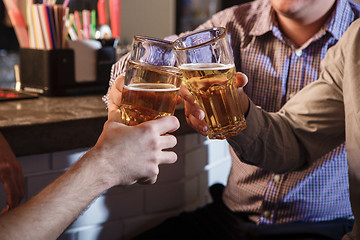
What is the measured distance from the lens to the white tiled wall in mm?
1339

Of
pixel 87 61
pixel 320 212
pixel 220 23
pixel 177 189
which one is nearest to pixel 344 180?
pixel 320 212

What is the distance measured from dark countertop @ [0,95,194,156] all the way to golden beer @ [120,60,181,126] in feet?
1.43

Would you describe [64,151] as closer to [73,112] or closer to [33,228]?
[73,112]

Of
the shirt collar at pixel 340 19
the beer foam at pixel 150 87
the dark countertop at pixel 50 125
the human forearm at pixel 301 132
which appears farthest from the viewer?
the shirt collar at pixel 340 19

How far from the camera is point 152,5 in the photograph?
3.81 metres

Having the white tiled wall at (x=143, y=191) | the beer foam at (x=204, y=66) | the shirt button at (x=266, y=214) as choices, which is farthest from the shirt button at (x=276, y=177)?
the beer foam at (x=204, y=66)

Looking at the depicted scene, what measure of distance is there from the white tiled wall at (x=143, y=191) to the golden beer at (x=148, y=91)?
58cm

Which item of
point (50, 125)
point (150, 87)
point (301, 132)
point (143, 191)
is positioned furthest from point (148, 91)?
point (143, 191)

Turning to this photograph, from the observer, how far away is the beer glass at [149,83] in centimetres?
82

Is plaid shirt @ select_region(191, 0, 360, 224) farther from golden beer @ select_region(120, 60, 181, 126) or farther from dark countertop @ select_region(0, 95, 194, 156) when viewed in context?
A: golden beer @ select_region(120, 60, 181, 126)

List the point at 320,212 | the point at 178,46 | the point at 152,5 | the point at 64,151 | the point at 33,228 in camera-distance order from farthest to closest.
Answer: the point at 152,5, the point at 320,212, the point at 64,151, the point at 178,46, the point at 33,228

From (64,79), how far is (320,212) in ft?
3.55

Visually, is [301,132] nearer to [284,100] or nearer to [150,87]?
[284,100]

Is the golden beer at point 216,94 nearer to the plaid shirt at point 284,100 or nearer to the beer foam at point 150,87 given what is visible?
the beer foam at point 150,87
